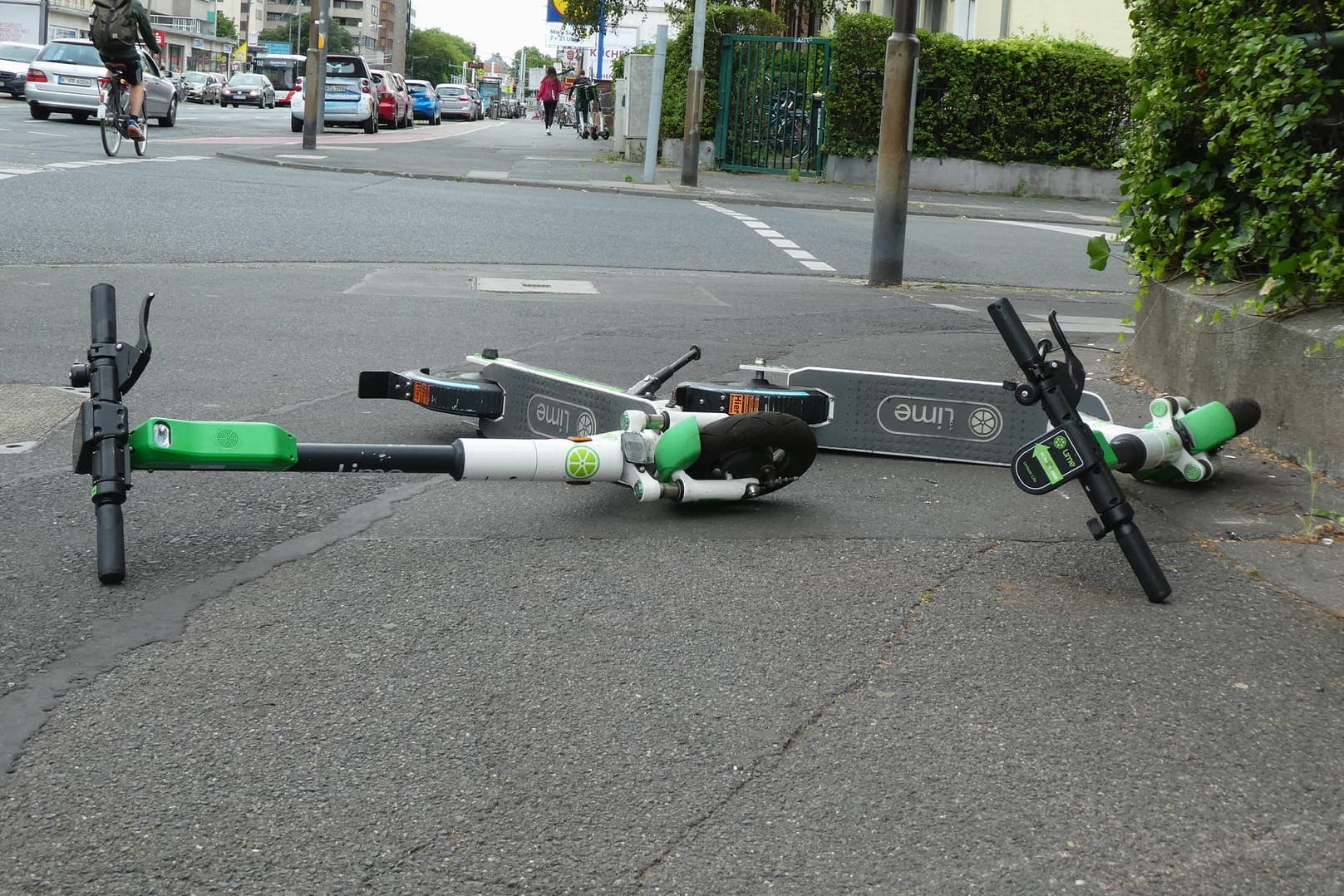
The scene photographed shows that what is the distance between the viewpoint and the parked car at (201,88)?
67.9 metres

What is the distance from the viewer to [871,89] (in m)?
25.7

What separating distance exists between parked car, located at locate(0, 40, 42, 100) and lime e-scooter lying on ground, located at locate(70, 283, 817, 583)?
139 feet

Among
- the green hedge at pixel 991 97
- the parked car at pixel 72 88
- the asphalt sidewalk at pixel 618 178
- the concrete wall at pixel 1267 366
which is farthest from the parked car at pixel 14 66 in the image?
the concrete wall at pixel 1267 366

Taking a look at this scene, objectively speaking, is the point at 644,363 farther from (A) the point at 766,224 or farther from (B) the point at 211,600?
(A) the point at 766,224

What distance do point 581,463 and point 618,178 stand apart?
63.7 feet

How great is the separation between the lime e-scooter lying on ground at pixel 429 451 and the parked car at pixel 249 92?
67.8 metres

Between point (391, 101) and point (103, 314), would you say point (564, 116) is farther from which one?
point (103, 314)

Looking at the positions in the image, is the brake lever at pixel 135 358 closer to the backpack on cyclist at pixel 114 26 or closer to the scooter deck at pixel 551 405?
the scooter deck at pixel 551 405

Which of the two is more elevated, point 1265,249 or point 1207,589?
point 1265,249

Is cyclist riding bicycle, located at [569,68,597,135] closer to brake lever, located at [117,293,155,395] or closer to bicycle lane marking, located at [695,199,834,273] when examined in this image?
bicycle lane marking, located at [695,199,834,273]

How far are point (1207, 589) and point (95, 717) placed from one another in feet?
8.67

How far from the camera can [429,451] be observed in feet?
12.7

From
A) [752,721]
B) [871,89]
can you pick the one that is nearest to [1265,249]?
[752,721]

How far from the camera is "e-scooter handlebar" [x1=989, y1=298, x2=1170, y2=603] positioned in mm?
3584
